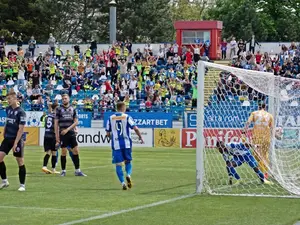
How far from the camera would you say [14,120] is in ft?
52.2

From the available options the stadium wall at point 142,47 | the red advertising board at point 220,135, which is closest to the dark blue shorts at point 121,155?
the red advertising board at point 220,135

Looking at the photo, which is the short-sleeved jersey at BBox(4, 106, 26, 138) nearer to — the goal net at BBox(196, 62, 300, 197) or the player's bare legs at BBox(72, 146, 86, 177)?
the goal net at BBox(196, 62, 300, 197)

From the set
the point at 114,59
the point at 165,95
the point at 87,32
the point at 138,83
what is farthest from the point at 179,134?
the point at 87,32

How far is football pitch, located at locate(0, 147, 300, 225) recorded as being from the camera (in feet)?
40.7

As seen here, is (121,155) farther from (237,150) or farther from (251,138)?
(251,138)

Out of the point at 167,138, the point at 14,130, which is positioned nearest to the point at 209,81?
the point at 14,130

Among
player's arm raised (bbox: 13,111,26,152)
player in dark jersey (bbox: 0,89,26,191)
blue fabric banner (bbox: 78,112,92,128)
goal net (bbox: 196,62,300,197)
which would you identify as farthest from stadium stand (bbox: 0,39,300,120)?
player's arm raised (bbox: 13,111,26,152)

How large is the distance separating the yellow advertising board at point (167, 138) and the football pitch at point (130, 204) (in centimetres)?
1395

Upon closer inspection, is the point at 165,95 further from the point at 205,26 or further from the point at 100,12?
the point at 100,12

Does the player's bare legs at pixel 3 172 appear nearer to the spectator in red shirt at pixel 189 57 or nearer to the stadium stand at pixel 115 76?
the stadium stand at pixel 115 76

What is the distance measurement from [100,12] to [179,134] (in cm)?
4317

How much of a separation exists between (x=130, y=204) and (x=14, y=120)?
3.31 meters

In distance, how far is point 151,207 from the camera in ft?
45.4

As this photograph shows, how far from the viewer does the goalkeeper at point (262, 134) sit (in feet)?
57.5
